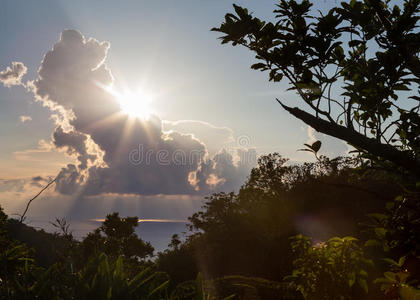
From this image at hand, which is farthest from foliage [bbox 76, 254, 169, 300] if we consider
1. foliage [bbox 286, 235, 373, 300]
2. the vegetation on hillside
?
foliage [bbox 286, 235, 373, 300]

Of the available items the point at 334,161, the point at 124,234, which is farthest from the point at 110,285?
the point at 124,234

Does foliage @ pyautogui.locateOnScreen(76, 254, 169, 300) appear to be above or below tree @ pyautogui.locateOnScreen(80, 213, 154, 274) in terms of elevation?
below

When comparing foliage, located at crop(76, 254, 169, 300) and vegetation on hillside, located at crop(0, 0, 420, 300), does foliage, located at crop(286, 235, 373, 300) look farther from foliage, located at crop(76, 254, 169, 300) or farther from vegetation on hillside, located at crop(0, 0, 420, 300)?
foliage, located at crop(76, 254, 169, 300)

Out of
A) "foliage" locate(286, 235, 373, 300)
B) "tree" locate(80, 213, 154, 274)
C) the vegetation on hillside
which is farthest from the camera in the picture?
"tree" locate(80, 213, 154, 274)

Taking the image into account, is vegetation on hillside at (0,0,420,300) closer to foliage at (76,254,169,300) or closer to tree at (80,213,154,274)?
foliage at (76,254,169,300)

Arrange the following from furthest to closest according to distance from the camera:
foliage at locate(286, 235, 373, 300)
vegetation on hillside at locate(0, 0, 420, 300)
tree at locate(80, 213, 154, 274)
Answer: tree at locate(80, 213, 154, 274) < foliage at locate(286, 235, 373, 300) < vegetation on hillside at locate(0, 0, 420, 300)

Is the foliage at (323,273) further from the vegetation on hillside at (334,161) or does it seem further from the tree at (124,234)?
the tree at (124,234)

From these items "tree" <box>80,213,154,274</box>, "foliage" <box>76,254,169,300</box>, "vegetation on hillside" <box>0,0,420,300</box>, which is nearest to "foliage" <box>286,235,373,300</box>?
"vegetation on hillside" <box>0,0,420,300</box>

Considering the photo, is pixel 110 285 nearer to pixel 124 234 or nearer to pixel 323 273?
pixel 323 273

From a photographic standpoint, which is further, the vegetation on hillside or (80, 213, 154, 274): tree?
(80, 213, 154, 274): tree

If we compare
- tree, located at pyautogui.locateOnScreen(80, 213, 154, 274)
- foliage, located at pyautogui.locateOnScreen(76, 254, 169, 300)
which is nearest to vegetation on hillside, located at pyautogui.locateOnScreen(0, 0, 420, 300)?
foliage, located at pyautogui.locateOnScreen(76, 254, 169, 300)

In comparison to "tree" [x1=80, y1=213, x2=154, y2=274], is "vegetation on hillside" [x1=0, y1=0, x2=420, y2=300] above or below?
below

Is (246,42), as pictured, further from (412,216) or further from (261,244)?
(261,244)

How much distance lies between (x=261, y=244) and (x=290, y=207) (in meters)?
4.79
